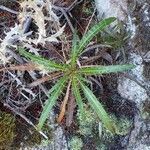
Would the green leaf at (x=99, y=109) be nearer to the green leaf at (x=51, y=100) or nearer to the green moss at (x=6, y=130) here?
the green leaf at (x=51, y=100)

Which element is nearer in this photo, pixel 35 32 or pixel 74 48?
pixel 74 48

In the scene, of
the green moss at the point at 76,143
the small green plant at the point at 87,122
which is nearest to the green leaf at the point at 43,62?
the small green plant at the point at 87,122

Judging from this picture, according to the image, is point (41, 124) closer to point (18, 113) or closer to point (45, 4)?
point (18, 113)

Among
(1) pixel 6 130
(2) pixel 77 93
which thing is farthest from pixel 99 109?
(1) pixel 6 130

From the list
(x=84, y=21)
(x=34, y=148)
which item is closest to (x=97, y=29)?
(x=84, y=21)

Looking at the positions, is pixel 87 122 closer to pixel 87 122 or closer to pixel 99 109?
pixel 87 122

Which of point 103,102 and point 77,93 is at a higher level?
point 77,93

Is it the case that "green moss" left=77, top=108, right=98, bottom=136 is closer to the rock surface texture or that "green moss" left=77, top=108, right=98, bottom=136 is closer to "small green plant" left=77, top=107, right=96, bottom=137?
"small green plant" left=77, top=107, right=96, bottom=137
